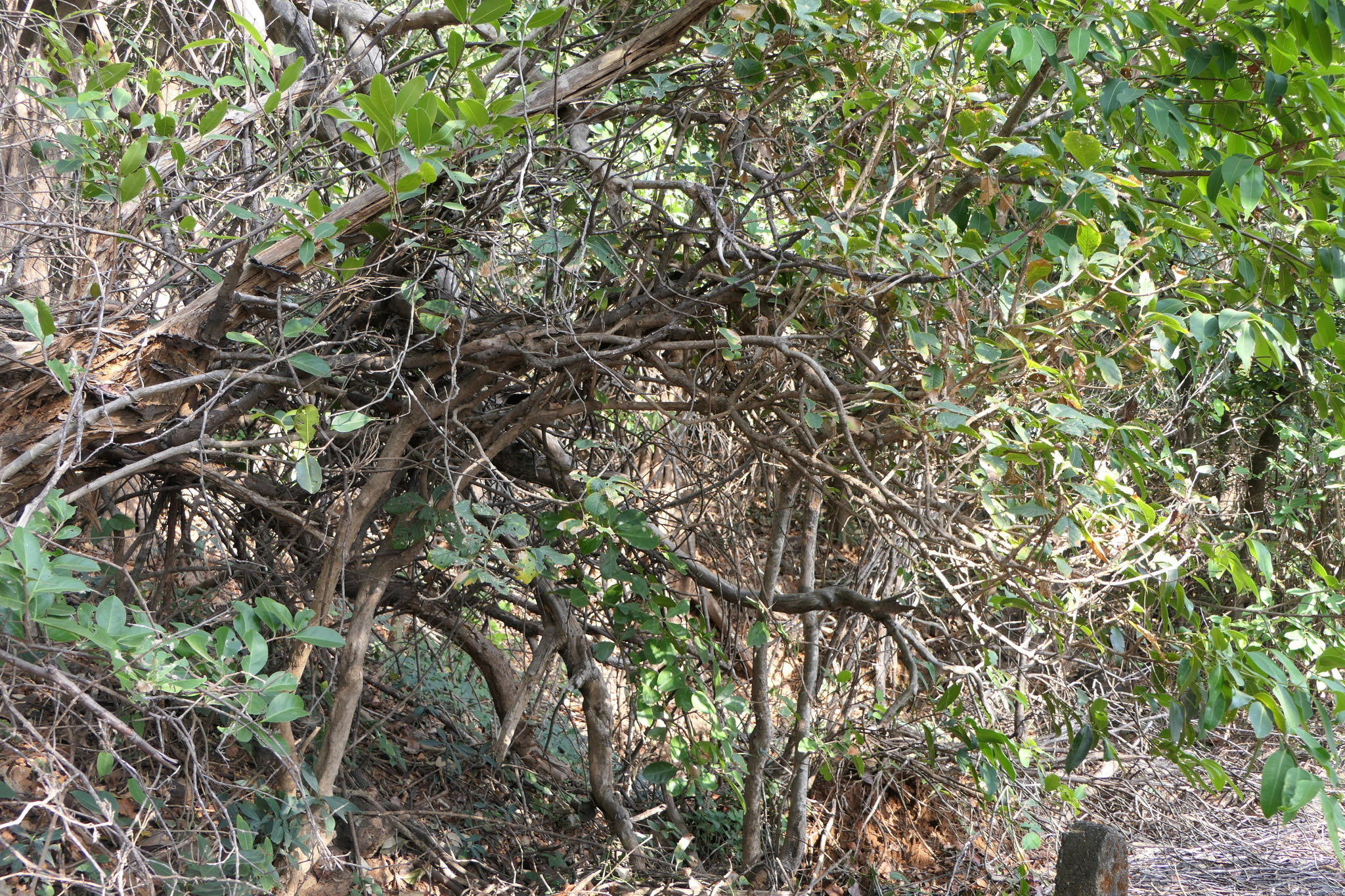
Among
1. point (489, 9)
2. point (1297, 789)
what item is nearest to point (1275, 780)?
point (1297, 789)

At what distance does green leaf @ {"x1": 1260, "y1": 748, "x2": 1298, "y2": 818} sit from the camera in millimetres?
2010

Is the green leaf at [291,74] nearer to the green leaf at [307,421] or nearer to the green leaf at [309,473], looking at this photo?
the green leaf at [307,421]

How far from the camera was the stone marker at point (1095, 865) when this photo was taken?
7.95 feet

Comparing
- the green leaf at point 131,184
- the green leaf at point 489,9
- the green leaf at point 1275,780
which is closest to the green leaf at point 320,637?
the green leaf at point 131,184

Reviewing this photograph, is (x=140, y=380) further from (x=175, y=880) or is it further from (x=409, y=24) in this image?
(x=409, y=24)

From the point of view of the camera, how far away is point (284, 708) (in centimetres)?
198

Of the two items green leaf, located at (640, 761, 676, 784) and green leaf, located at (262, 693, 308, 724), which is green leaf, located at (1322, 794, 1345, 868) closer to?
green leaf, located at (640, 761, 676, 784)

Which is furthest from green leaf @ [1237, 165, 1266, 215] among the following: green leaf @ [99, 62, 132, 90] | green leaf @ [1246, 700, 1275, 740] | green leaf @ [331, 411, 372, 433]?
green leaf @ [99, 62, 132, 90]

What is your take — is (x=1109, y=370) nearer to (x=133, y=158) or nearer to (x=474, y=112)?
(x=474, y=112)

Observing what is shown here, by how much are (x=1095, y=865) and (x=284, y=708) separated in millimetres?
2031

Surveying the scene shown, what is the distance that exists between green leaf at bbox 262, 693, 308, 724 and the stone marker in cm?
197

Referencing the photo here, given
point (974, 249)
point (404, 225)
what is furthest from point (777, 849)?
point (404, 225)

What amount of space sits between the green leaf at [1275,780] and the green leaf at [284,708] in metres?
2.06

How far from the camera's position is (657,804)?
13.6 feet
